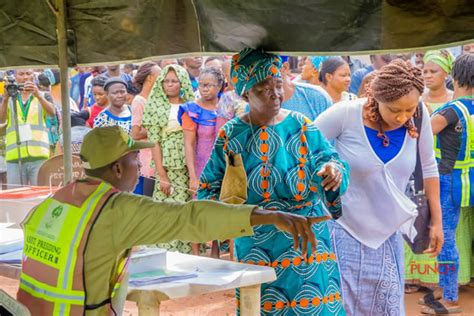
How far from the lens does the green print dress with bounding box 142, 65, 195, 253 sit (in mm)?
8047

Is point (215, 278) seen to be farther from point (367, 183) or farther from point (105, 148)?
point (367, 183)

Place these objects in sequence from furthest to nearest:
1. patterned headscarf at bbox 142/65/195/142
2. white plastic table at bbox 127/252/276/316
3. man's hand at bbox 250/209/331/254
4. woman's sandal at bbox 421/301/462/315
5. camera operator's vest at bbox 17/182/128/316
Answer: patterned headscarf at bbox 142/65/195/142, woman's sandal at bbox 421/301/462/315, white plastic table at bbox 127/252/276/316, camera operator's vest at bbox 17/182/128/316, man's hand at bbox 250/209/331/254

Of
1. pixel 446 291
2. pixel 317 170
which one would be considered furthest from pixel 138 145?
pixel 446 291

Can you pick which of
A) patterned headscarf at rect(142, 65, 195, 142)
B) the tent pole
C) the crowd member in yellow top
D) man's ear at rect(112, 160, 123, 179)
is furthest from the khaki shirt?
patterned headscarf at rect(142, 65, 195, 142)

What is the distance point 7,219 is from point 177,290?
107 inches

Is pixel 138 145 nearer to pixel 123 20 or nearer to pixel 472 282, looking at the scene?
pixel 123 20

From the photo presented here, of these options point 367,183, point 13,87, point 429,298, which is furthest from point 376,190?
point 13,87

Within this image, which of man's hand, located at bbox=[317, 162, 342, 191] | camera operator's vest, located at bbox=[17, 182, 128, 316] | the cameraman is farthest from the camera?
the cameraman

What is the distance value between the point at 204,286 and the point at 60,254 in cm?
64

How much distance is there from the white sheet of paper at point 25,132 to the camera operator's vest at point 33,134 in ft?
0.09

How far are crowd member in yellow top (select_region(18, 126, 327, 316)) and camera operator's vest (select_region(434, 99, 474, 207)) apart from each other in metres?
4.41

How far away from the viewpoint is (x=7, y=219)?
18.3 ft

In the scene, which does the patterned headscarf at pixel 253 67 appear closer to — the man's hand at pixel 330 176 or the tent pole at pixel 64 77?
the man's hand at pixel 330 176

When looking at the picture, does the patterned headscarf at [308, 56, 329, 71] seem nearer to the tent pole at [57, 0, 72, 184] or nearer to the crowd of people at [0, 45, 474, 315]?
the crowd of people at [0, 45, 474, 315]
